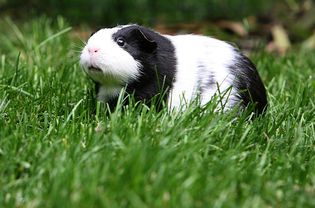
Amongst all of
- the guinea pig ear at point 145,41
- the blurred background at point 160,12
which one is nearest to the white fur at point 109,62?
the guinea pig ear at point 145,41

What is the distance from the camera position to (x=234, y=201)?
2.61 m

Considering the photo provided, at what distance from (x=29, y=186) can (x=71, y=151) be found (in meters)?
0.28

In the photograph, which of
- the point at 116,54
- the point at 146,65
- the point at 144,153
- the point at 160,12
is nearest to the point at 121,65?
the point at 116,54

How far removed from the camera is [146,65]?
3787 mm

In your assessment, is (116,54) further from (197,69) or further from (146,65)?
(197,69)

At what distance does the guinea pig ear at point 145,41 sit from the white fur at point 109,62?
0.11 m

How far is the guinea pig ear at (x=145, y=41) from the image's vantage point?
3.77 meters

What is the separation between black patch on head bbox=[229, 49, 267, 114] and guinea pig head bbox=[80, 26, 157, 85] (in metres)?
0.55

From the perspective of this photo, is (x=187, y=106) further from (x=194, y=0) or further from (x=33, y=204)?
(x=194, y=0)

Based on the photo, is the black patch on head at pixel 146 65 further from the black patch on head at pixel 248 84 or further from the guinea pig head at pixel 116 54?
the black patch on head at pixel 248 84

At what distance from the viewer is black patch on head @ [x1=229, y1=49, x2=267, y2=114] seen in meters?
3.98

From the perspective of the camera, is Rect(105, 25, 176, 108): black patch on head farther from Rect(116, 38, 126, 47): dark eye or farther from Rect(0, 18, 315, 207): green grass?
Rect(0, 18, 315, 207): green grass

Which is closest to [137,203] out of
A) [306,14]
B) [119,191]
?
Result: [119,191]

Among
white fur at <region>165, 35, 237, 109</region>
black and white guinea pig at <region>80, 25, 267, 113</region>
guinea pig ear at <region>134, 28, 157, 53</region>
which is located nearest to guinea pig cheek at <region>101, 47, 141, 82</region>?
black and white guinea pig at <region>80, 25, 267, 113</region>
